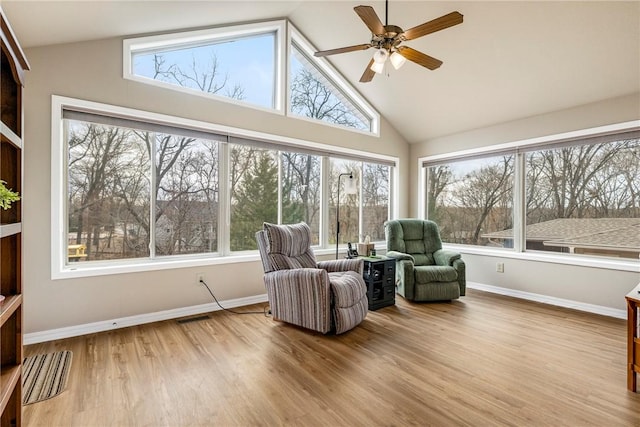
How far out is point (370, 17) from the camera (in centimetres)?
228

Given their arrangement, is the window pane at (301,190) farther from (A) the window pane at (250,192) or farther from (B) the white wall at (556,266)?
(B) the white wall at (556,266)

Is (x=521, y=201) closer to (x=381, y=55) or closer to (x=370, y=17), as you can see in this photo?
(x=381, y=55)

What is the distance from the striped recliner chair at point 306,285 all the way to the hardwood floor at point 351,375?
147mm

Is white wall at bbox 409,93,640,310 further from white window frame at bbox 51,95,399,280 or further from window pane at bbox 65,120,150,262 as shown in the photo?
window pane at bbox 65,120,150,262

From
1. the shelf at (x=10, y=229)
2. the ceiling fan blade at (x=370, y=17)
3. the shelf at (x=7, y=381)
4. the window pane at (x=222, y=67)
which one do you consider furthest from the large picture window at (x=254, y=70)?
the shelf at (x=7, y=381)

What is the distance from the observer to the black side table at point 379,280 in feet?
12.0

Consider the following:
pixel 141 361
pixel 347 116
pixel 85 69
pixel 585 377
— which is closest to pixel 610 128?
pixel 585 377

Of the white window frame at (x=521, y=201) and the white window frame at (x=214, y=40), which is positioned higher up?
the white window frame at (x=214, y=40)

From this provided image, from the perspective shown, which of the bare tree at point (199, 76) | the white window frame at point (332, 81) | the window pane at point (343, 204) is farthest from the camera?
the window pane at point (343, 204)

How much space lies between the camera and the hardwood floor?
1783mm

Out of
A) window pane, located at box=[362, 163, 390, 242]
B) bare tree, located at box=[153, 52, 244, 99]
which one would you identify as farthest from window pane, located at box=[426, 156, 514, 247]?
bare tree, located at box=[153, 52, 244, 99]

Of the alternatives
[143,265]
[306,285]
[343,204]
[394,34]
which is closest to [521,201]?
[343,204]

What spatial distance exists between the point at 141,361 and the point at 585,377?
3145 mm

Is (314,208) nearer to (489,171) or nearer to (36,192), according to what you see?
(489,171)
